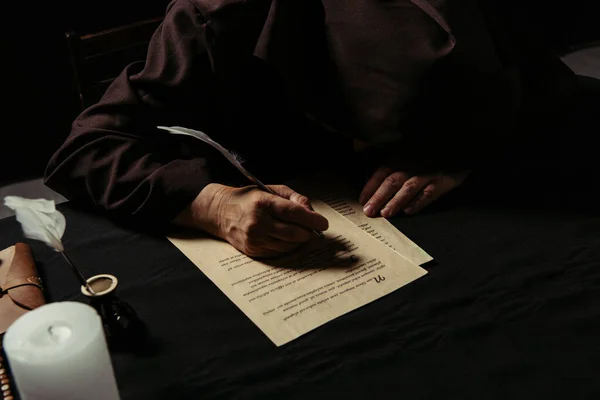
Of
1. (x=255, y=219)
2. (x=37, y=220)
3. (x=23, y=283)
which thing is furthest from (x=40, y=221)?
(x=255, y=219)

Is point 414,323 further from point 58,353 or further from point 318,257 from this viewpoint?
point 58,353

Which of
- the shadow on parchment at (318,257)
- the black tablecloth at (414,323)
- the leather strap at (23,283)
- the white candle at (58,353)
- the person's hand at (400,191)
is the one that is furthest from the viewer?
the person's hand at (400,191)

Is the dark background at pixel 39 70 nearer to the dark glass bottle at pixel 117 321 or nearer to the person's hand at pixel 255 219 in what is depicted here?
the person's hand at pixel 255 219

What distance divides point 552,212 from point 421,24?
349 millimetres

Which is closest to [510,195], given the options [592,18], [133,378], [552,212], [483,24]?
[552,212]

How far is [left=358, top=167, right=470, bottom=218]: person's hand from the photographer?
1053 mm

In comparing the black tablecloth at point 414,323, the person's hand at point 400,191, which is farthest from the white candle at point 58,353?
the person's hand at point 400,191

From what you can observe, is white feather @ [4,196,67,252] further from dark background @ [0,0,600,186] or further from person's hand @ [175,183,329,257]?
dark background @ [0,0,600,186]

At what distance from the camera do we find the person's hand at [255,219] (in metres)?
0.92

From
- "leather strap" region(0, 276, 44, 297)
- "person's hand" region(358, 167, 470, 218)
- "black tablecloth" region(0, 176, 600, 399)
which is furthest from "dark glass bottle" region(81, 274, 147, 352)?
"person's hand" region(358, 167, 470, 218)

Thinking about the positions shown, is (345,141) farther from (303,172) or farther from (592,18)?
(592,18)

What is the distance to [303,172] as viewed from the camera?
1.17 m

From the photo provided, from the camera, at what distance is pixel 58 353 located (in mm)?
575

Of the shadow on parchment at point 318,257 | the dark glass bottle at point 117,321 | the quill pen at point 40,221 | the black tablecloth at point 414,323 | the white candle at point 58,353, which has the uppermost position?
the quill pen at point 40,221
